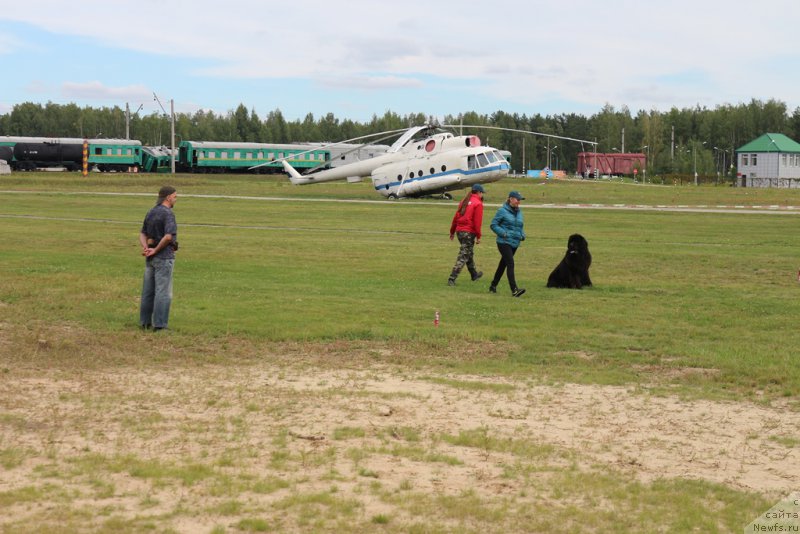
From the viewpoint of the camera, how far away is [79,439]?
892cm

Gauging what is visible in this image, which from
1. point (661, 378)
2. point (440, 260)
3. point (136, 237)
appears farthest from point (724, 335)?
point (136, 237)

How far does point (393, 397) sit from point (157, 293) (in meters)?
5.29

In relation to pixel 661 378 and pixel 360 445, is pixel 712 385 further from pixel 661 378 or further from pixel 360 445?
pixel 360 445

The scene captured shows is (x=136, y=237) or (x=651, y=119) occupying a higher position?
(x=651, y=119)

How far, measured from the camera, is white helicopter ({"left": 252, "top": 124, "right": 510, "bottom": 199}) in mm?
51875

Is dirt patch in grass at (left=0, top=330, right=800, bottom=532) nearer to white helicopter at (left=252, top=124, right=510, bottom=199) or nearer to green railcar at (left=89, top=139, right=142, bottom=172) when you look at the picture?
white helicopter at (left=252, top=124, right=510, bottom=199)

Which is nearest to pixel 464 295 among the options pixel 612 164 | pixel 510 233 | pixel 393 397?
pixel 510 233

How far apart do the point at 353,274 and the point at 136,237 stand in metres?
11.4

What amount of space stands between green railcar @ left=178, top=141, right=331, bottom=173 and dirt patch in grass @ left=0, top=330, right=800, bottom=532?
87821 mm

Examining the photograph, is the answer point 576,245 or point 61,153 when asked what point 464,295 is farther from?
point 61,153

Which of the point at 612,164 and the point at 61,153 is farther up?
the point at 612,164

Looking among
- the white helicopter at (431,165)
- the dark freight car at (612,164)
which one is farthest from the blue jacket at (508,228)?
the dark freight car at (612,164)

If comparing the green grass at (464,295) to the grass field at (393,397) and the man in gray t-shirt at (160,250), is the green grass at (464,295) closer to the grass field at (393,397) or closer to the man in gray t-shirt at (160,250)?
the grass field at (393,397)

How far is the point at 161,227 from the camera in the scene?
14469mm
